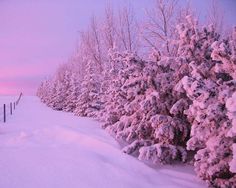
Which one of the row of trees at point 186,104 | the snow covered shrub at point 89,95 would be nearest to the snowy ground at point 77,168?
the row of trees at point 186,104

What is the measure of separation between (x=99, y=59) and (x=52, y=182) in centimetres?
2813

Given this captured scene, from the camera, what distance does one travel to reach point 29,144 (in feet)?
28.5

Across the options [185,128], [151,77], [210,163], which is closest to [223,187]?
[210,163]

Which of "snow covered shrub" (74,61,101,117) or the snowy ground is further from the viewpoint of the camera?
"snow covered shrub" (74,61,101,117)

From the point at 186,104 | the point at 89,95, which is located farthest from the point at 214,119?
the point at 89,95

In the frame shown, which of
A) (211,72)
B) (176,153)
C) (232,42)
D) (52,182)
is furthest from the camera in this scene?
(176,153)

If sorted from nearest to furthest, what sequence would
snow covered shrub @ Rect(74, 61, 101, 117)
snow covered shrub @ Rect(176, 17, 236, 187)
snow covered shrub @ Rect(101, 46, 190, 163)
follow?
snow covered shrub @ Rect(176, 17, 236, 187), snow covered shrub @ Rect(101, 46, 190, 163), snow covered shrub @ Rect(74, 61, 101, 117)

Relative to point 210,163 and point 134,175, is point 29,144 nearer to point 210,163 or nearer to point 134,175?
point 134,175

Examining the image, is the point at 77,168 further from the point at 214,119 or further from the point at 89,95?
the point at 89,95

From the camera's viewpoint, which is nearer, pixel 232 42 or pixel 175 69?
pixel 232 42

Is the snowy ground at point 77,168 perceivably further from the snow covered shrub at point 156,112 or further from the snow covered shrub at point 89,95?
the snow covered shrub at point 89,95

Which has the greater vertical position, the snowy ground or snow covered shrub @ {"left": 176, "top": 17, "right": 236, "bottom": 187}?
snow covered shrub @ {"left": 176, "top": 17, "right": 236, "bottom": 187}

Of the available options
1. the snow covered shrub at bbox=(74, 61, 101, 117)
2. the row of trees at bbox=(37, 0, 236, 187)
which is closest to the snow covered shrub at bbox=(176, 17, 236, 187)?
the row of trees at bbox=(37, 0, 236, 187)

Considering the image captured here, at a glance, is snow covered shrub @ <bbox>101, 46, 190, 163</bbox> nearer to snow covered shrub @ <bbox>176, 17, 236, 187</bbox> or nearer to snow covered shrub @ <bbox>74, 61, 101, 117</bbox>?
snow covered shrub @ <bbox>176, 17, 236, 187</bbox>
